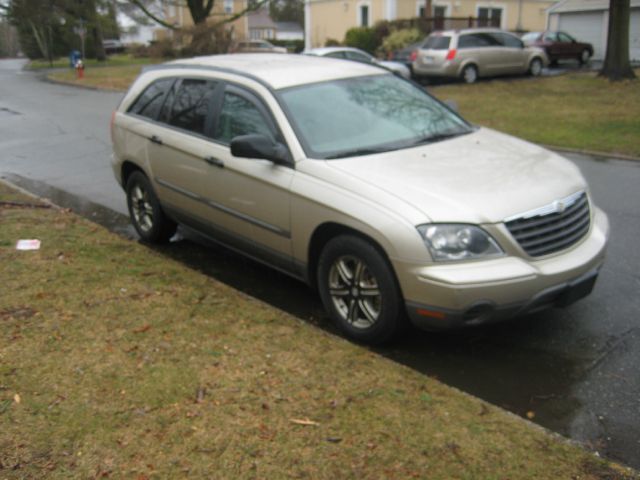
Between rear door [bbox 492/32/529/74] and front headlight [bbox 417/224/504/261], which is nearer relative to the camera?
front headlight [bbox 417/224/504/261]

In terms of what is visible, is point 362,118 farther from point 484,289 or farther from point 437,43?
point 437,43

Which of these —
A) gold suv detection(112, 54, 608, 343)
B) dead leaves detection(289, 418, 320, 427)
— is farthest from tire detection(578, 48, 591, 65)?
dead leaves detection(289, 418, 320, 427)

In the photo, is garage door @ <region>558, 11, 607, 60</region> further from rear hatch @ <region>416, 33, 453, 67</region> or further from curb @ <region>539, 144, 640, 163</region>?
curb @ <region>539, 144, 640, 163</region>

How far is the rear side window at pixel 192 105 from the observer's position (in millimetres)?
5871

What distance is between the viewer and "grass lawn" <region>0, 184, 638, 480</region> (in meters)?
3.10

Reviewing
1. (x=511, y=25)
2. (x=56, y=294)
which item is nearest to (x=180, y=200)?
(x=56, y=294)

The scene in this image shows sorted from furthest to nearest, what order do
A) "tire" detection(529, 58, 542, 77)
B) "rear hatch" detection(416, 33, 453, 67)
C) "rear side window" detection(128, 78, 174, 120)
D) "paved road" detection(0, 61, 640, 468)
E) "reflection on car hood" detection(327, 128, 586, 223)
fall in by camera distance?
"tire" detection(529, 58, 542, 77), "rear hatch" detection(416, 33, 453, 67), "rear side window" detection(128, 78, 174, 120), "reflection on car hood" detection(327, 128, 586, 223), "paved road" detection(0, 61, 640, 468)

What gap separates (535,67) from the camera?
25.2m

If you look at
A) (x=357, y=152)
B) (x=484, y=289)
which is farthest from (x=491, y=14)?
(x=484, y=289)

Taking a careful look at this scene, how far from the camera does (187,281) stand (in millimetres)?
5539

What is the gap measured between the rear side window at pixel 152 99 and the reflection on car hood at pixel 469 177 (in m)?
2.47

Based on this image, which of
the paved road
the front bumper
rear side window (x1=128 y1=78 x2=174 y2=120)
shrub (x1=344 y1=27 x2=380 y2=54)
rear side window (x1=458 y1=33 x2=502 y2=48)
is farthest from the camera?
shrub (x1=344 y1=27 x2=380 y2=54)

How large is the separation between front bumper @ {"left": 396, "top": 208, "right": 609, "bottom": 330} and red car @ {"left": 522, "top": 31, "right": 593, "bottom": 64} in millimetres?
27593

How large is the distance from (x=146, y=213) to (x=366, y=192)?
10.4ft
